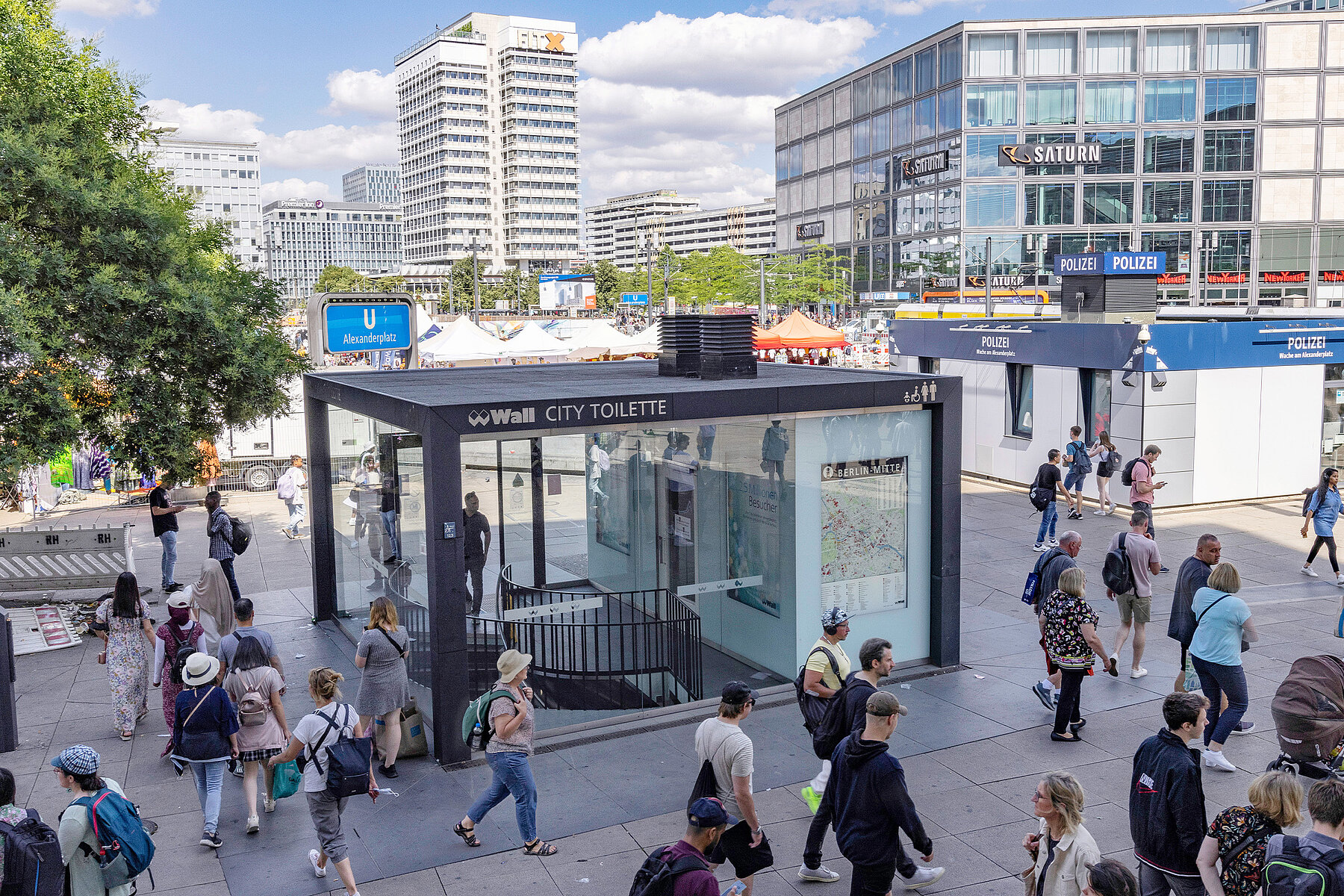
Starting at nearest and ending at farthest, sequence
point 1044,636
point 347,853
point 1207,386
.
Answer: point 347,853 → point 1044,636 → point 1207,386

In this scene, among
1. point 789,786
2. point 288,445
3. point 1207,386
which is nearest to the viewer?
point 789,786

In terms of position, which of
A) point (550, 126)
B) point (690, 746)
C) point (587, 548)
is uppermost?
point (550, 126)

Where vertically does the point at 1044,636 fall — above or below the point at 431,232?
below

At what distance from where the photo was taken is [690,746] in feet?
30.6

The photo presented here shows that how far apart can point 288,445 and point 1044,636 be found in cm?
1951

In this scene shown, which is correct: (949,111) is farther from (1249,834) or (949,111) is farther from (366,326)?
(1249,834)

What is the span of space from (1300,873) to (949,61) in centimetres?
7567

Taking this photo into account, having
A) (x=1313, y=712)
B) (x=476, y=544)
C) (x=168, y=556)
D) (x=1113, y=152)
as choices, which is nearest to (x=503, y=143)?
(x=1113, y=152)

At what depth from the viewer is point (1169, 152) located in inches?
2783

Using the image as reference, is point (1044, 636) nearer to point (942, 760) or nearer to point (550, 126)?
point (942, 760)

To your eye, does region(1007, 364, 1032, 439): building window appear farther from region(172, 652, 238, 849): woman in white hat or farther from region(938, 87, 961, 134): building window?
region(938, 87, 961, 134): building window

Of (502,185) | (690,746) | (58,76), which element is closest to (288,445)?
(58,76)

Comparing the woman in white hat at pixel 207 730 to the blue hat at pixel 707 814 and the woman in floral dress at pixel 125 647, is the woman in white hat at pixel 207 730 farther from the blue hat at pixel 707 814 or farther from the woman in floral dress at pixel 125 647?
the blue hat at pixel 707 814

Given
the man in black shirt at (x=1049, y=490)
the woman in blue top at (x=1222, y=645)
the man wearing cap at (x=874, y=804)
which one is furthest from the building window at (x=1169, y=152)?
the man wearing cap at (x=874, y=804)
